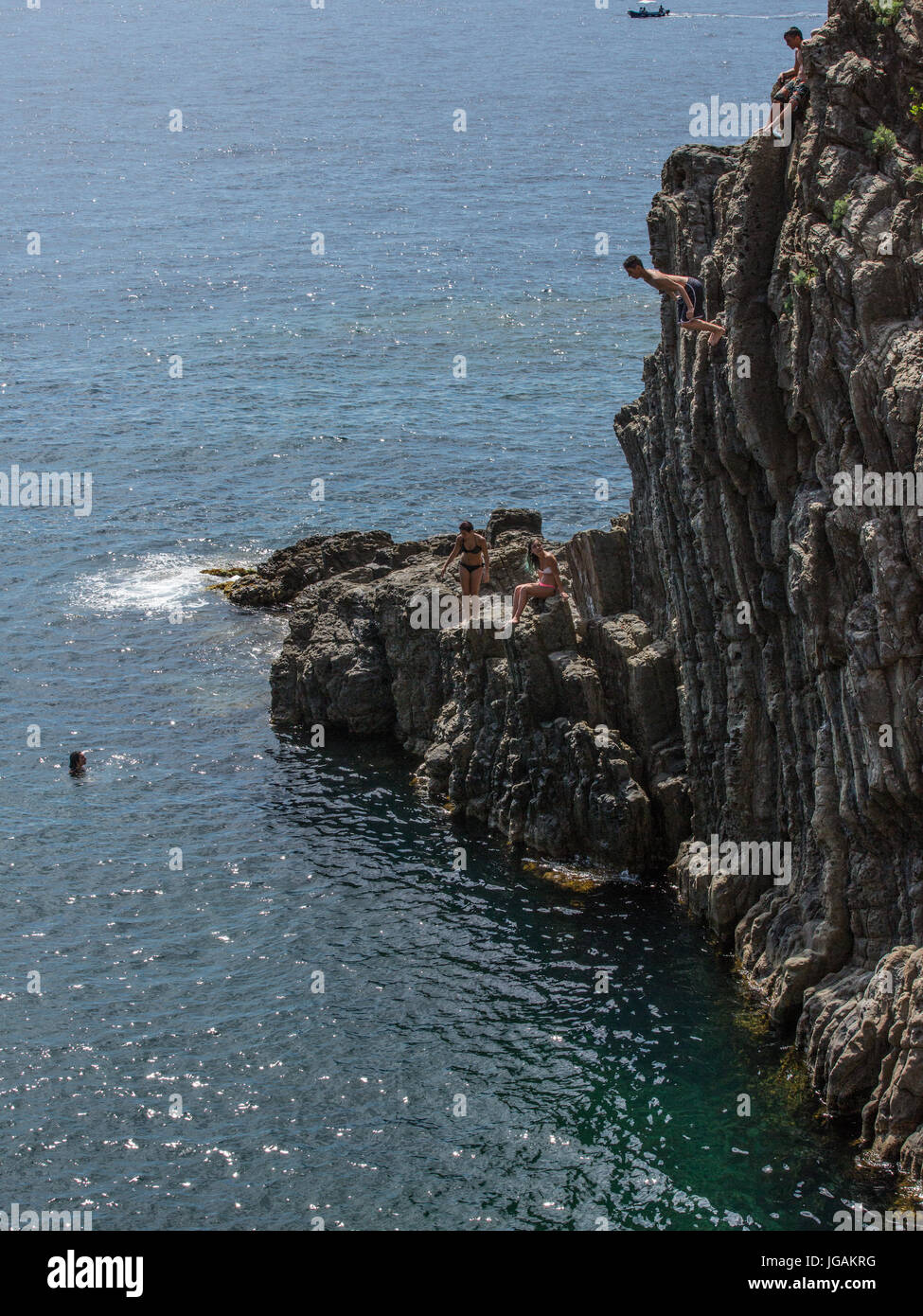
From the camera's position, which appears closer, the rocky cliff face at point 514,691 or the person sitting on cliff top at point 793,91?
the person sitting on cliff top at point 793,91

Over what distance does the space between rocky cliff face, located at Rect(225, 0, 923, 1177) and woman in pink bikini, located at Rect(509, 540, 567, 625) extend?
1.40 feet

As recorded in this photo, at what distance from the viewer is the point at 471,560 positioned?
47.9 meters

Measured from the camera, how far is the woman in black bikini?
47.6 meters

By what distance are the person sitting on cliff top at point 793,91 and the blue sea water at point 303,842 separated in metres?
19.2

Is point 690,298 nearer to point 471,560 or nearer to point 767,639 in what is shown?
point 767,639

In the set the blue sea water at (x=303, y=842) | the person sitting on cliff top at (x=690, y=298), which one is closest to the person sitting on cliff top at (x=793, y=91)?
the person sitting on cliff top at (x=690, y=298)

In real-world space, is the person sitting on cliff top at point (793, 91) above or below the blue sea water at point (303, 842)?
above

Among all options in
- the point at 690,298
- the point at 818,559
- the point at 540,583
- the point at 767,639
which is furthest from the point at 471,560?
the point at 818,559

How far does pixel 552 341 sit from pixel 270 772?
50234 mm

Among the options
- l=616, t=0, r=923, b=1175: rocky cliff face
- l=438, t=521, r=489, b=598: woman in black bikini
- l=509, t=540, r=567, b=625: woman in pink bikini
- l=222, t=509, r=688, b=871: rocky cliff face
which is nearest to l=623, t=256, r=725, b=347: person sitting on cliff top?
l=616, t=0, r=923, b=1175: rocky cliff face

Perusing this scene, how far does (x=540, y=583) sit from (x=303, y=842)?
385 inches

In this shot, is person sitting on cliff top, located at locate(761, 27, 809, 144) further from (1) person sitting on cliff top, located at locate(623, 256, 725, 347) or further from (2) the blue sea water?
(2) the blue sea water

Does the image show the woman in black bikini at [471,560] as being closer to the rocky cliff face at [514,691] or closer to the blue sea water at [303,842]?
the rocky cliff face at [514,691]

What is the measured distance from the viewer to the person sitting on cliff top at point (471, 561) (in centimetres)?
4766
